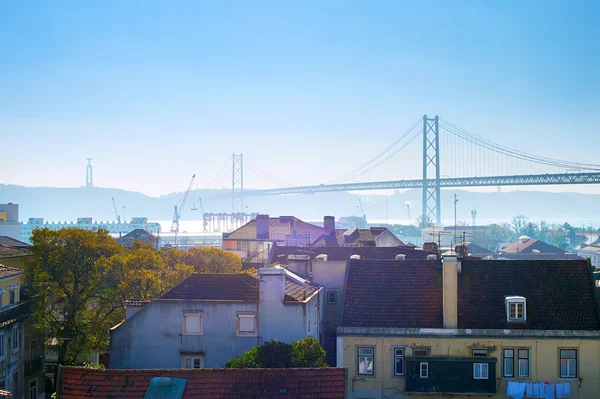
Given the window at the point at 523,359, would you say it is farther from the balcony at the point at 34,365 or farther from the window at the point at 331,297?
the balcony at the point at 34,365

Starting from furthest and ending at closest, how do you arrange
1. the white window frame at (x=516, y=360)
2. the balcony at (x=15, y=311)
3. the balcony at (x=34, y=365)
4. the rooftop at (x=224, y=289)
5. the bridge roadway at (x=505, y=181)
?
the bridge roadway at (x=505, y=181) → the balcony at (x=34, y=365) → the balcony at (x=15, y=311) → the rooftop at (x=224, y=289) → the white window frame at (x=516, y=360)

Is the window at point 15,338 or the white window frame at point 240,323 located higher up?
the white window frame at point 240,323

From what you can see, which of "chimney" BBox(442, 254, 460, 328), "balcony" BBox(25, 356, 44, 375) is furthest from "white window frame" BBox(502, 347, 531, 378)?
"balcony" BBox(25, 356, 44, 375)

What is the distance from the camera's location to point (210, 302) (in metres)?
28.7

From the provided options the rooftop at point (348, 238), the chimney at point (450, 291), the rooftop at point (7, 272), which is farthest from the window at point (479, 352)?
the rooftop at point (348, 238)

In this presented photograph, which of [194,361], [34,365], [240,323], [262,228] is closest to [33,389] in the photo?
[34,365]

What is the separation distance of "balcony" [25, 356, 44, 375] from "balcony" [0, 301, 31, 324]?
7.06 feet

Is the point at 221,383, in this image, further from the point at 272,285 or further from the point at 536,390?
the point at 536,390

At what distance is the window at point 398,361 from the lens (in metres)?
28.1

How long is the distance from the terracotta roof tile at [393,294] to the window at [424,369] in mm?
1447

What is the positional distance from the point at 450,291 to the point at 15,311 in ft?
62.8

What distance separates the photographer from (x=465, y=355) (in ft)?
92.2

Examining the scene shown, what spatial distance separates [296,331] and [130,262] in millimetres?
17115

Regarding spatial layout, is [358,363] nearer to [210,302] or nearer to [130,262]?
[210,302]
